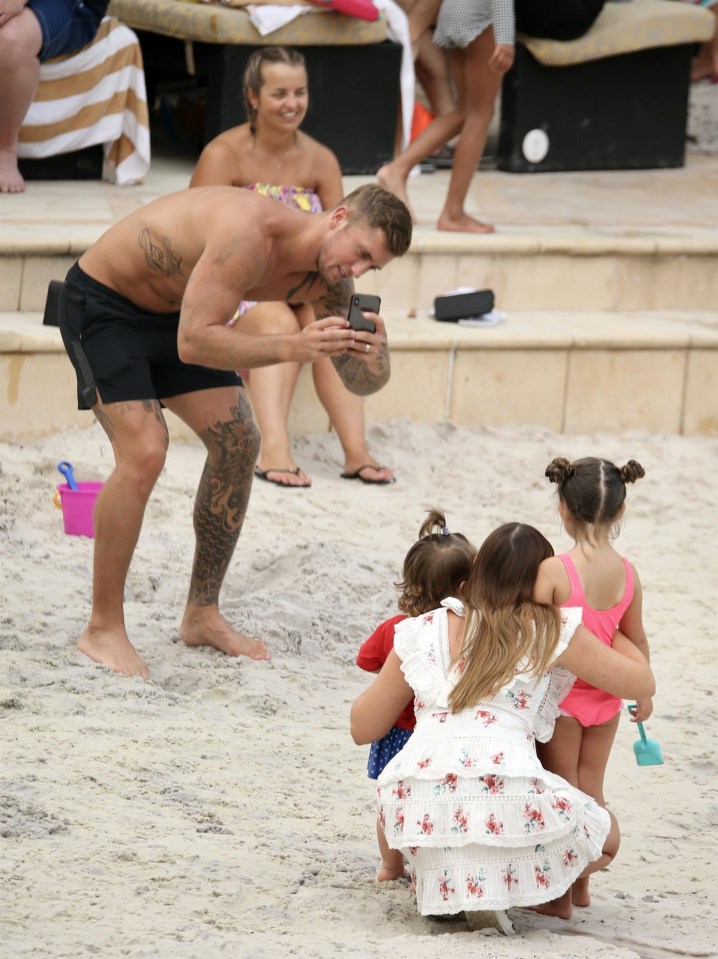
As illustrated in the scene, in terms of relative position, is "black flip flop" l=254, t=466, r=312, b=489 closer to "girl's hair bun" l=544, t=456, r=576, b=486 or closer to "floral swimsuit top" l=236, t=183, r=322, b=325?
"floral swimsuit top" l=236, t=183, r=322, b=325

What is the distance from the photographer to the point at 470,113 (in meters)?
6.20

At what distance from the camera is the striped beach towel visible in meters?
6.42

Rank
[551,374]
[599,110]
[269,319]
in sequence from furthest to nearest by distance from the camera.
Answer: [599,110]
[551,374]
[269,319]

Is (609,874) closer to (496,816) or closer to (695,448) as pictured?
(496,816)

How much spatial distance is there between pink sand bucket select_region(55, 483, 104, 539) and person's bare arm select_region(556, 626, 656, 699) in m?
2.31

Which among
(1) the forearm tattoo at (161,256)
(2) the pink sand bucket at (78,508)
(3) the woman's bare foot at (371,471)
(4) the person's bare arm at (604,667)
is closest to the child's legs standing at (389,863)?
(4) the person's bare arm at (604,667)

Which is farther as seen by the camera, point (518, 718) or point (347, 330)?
point (347, 330)

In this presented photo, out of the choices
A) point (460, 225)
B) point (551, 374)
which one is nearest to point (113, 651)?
point (551, 374)

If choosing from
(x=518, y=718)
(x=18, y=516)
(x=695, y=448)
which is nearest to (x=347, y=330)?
(x=518, y=718)

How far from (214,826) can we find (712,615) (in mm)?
2189

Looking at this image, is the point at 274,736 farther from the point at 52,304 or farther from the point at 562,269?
the point at 562,269

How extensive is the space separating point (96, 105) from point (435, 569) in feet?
14.8

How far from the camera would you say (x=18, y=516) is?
4.63 metres

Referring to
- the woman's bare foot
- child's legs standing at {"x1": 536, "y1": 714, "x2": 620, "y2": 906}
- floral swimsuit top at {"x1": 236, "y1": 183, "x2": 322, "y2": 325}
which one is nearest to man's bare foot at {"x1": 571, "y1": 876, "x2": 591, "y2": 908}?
child's legs standing at {"x1": 536, "y1": 714, "x2": 620, "y2": 906}
